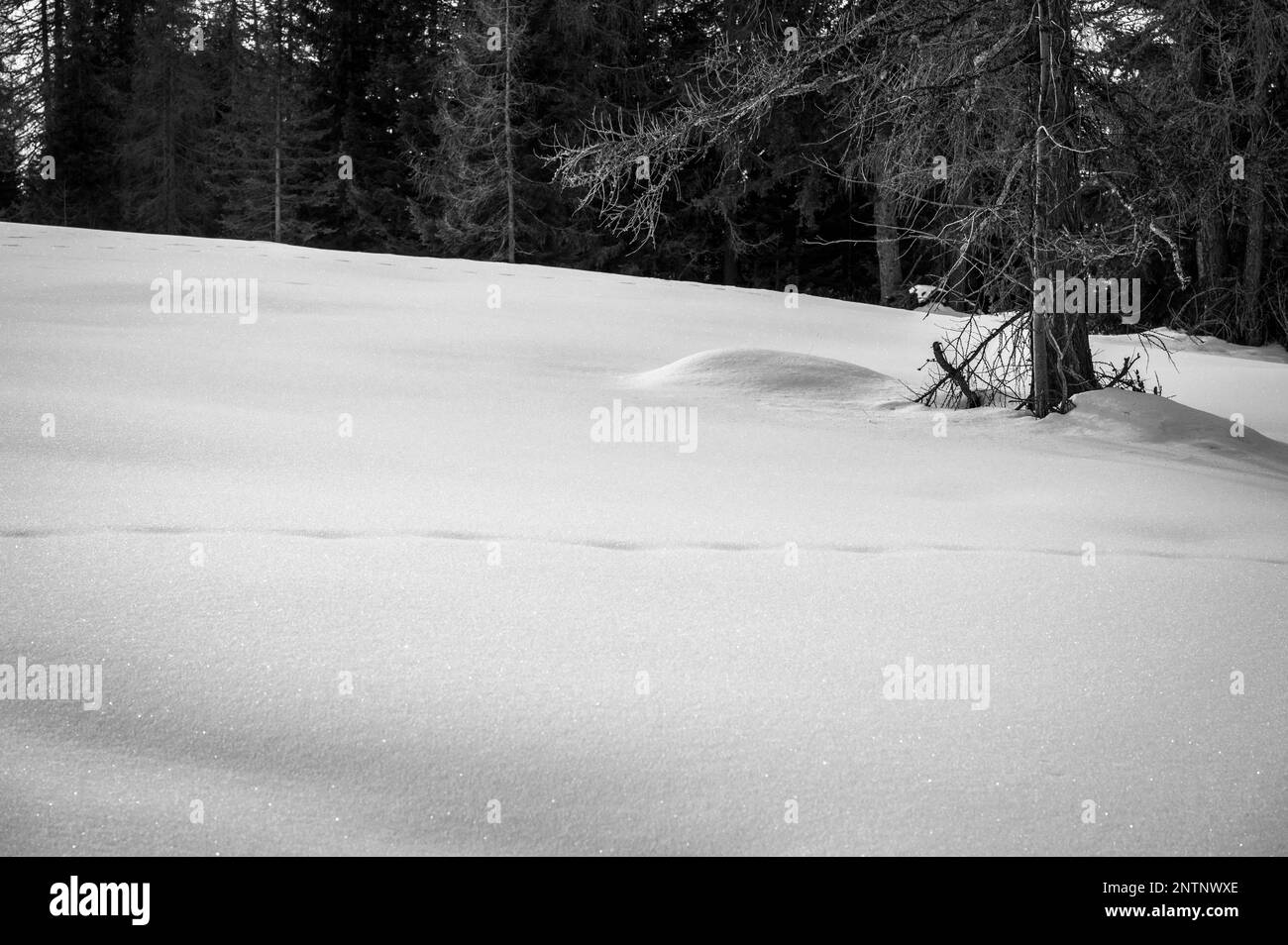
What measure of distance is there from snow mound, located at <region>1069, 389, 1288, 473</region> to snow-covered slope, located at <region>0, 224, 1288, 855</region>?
0.03m

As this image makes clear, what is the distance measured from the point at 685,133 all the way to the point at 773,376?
5.52 ft

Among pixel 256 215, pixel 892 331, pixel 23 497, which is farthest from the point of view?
pixel 256 215

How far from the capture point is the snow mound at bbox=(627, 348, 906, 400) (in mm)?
6715

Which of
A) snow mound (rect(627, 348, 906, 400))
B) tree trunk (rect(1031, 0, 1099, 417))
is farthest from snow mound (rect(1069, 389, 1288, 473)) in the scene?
snow mound (rect(627, 348, 906, 400))

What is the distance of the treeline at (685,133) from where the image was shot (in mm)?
6500

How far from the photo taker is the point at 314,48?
27.7 meters

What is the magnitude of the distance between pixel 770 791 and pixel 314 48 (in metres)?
29.7

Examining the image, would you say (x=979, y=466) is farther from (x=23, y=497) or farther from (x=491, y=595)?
(x=23, y=497)

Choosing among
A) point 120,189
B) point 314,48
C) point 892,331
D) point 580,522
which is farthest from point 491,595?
point 120,189

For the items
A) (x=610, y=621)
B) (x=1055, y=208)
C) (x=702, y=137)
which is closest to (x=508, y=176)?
(x=702, y=137)

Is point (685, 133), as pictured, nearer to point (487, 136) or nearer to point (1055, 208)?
point (1055, 208)

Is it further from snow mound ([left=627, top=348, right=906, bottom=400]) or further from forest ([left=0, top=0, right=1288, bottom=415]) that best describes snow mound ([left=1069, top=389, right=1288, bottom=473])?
snow mound ([left=627, top=348, right=906, bottom=400])

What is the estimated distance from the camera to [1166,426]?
19.6 feet
